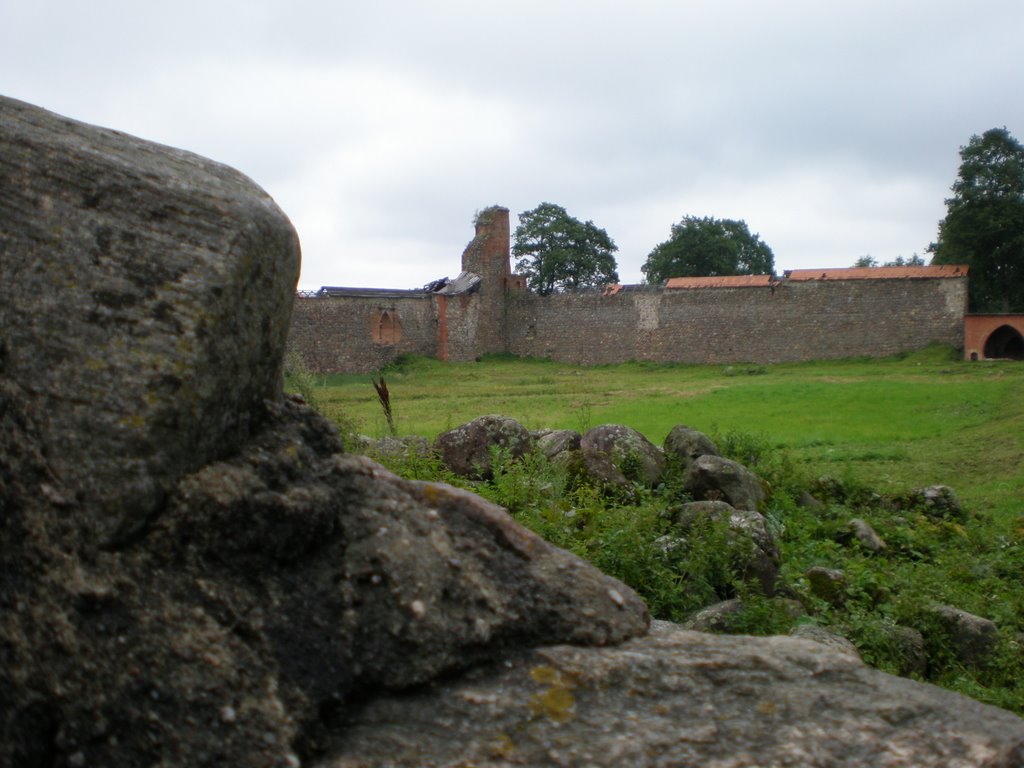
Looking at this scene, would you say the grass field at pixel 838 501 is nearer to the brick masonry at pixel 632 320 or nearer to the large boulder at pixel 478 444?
the large boulder at pixel 478 444

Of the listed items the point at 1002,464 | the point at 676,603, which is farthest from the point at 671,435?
the point at 1002,464

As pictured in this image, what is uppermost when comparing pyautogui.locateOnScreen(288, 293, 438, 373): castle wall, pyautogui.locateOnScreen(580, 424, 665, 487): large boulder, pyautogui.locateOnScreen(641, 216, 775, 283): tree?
pyautogui.locateOnScreen(641, 216, 775, 283): tree

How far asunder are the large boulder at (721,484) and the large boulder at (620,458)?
0.50 meters

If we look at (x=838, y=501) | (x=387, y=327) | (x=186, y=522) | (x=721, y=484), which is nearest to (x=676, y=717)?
(x=186, y=522)

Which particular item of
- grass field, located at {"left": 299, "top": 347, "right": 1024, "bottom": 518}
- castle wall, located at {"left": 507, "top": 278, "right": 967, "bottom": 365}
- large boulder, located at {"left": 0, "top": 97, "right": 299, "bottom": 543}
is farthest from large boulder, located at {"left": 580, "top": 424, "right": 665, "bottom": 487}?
castle wall, located at {"left": 507, "top": 278, "right": 967, "bottom": 365}

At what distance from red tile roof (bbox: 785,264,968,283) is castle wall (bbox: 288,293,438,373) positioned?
16006 millimetres

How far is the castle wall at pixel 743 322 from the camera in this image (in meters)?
39.3

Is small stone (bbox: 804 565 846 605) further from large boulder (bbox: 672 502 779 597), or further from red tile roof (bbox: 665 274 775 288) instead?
red tile roof (bbox: 665 274 775 288)

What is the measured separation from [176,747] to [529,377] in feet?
116

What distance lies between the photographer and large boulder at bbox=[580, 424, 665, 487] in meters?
9.90

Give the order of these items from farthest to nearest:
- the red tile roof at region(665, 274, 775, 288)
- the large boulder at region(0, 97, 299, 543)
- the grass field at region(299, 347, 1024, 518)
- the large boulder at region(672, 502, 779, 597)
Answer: the red tile roof at region(665, 274, 775, 288) → the grass field at region(299, 347, 1024, 518) → the large boulder at region(672, 502, 779, 597) → the large boulder at region(0, 97, 299, 543)

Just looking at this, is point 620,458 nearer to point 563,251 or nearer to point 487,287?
point 487,287

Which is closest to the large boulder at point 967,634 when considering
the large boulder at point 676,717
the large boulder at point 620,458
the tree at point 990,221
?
the large boulder at point 620,458

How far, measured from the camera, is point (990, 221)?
144 feet
